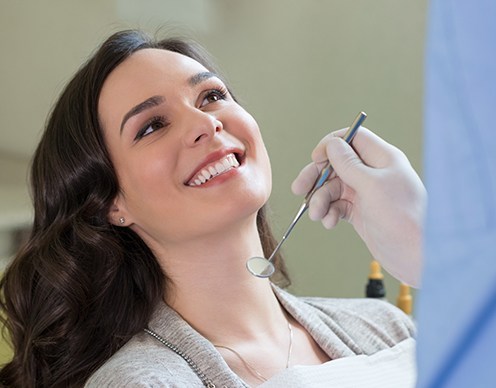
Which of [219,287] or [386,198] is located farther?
[219,287]

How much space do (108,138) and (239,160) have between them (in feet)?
0.81

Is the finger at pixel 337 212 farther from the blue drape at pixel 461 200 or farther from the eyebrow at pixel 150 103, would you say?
the blue drape at pixel 461 200

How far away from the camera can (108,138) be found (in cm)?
151

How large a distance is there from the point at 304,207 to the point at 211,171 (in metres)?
0.17

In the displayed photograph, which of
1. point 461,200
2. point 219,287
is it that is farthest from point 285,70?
point 461,200

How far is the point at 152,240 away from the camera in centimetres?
154

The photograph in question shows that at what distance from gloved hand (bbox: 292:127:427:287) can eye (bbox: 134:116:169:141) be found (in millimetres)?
307

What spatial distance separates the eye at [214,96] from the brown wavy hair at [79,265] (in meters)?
0.17

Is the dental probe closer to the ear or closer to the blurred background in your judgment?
the ear

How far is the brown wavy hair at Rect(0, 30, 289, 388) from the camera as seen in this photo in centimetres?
151

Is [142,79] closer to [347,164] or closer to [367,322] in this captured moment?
[347,164]

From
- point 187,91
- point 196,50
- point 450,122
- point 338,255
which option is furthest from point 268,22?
point 450,122

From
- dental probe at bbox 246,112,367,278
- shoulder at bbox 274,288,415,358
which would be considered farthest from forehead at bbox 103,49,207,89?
shoulder at bbox 274,288,415,358

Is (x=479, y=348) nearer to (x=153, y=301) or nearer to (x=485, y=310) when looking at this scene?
(x=485, y=310)
